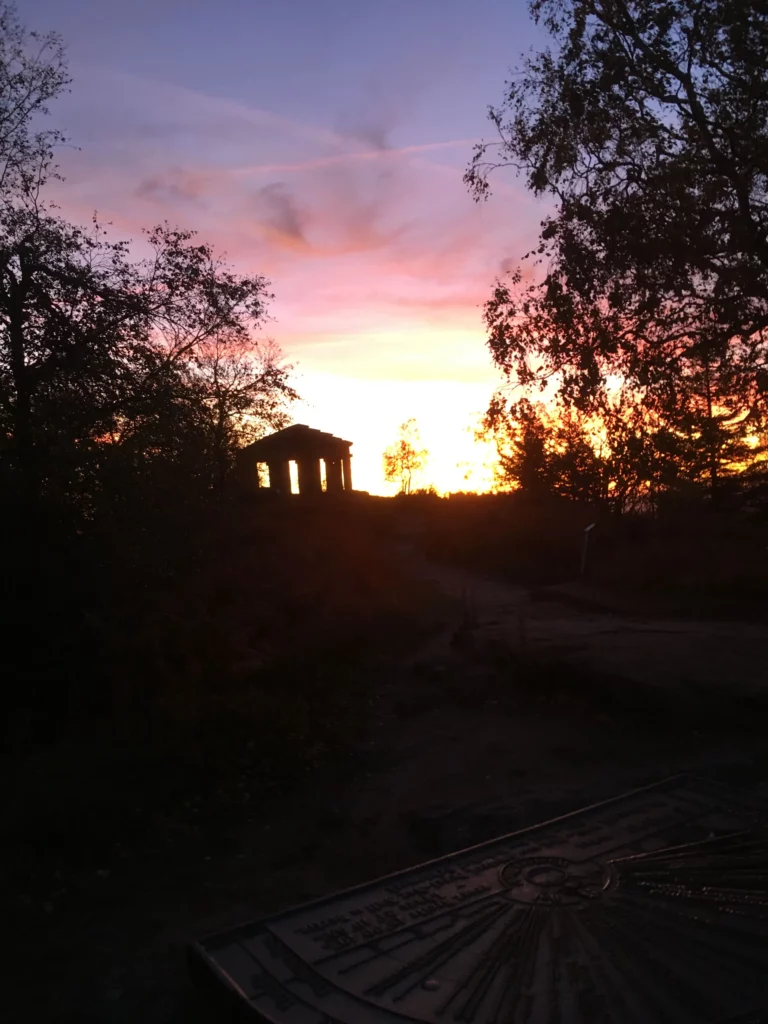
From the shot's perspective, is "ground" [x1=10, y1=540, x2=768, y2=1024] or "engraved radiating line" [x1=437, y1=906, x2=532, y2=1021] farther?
"ground" [x1=10, y1=540, x2=768, y2=1024]

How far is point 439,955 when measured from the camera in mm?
3633

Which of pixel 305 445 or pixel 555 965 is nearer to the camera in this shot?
pixel 555 965

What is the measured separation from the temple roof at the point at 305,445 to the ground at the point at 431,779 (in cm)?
1928

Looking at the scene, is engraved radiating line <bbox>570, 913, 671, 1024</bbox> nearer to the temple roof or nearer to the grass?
the grass

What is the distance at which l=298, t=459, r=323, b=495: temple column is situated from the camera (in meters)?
34.2

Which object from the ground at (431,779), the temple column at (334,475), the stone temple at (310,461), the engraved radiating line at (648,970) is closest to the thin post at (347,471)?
the stone temple at (310,461)

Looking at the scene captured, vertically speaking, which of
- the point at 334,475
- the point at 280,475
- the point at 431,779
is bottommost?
the point at 431,779

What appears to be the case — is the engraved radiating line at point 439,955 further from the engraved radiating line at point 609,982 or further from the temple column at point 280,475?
the temple column at point 280,475

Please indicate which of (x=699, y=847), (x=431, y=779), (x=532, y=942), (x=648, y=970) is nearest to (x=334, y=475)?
(x=431, y=779)

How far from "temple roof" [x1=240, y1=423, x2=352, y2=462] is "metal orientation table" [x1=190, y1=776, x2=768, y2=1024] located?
24373 millimetres

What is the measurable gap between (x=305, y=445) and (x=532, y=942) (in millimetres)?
31493

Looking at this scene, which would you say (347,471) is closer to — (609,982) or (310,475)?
(310,475)

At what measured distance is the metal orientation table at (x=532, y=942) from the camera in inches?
129

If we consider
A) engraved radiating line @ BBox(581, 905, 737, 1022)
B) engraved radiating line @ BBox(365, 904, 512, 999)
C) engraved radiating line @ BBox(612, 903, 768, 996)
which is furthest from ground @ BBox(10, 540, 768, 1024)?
engraved radiating line @ BBox(612, 903, 768, 996)
